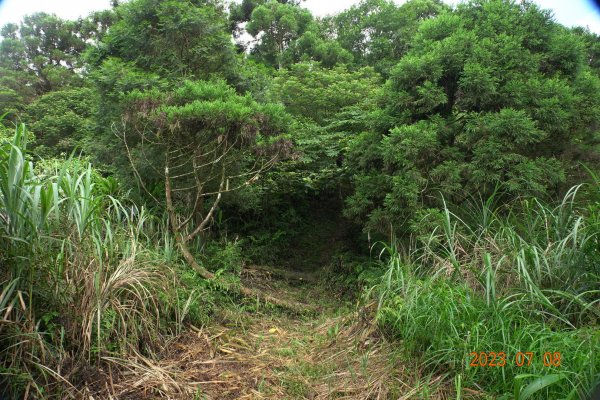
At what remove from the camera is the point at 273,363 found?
10.2ft

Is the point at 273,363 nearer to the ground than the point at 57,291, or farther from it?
nearer to the ground

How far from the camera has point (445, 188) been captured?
4.15 metres

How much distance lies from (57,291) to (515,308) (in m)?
2.58

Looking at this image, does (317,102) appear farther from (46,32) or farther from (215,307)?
(46,32)

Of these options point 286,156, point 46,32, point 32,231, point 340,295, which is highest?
point 46,32

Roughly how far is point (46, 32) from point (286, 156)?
11838 mm

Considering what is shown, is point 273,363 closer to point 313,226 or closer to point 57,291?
point 57,291

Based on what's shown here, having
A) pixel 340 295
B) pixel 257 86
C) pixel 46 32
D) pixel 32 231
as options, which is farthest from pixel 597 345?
pixel 46 32

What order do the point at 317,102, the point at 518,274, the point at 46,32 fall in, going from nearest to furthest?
the point at 518,274 < the point at 317,102 < the point at 46,32

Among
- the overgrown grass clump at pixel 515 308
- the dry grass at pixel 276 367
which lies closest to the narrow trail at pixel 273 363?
the dry grass at pixel 276 367
